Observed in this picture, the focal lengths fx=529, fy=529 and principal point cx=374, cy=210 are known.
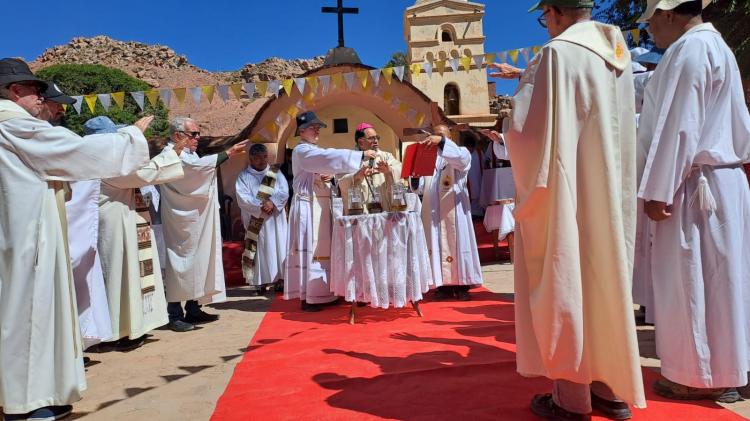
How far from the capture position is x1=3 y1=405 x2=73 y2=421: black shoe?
9.14 ft

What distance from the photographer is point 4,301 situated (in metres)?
2.80

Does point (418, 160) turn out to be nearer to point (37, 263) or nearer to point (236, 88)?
point (37, 263)

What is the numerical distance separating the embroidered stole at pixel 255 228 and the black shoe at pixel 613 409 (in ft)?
17.8

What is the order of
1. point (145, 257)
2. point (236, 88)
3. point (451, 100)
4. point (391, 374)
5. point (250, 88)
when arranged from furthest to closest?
1. point (451, 100)
2. point (236, 88)
3. point (250, 88)
4. point (145, 257)
5. point (391, 374)

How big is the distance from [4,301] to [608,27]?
10.7ft

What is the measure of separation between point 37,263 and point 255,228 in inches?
175

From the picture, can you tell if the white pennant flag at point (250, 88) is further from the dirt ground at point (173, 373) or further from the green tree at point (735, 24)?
the green tree at point (735, 24)

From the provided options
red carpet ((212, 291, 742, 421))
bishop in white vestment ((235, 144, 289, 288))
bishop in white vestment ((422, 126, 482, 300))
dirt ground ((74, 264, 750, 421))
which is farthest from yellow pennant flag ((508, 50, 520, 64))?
dirt ground ((74, 264, 750, 421))

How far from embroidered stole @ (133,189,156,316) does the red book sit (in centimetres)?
237

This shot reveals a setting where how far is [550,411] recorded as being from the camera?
245cm

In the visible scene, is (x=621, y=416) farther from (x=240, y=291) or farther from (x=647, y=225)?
(x=240, y=291)

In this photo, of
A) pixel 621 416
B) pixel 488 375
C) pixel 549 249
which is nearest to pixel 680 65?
pixel 549 249

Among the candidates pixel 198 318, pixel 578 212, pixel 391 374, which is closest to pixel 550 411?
pixel 578 212

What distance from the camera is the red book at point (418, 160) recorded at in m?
4.88
